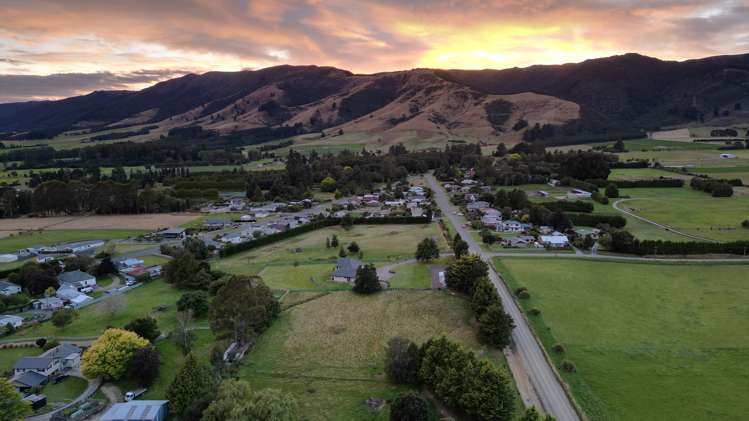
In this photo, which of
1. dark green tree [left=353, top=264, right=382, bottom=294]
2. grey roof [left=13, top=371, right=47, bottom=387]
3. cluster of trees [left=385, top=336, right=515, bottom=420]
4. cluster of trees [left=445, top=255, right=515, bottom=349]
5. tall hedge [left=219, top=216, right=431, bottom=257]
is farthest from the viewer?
tall hedge [left=219, top=216, right=431, bottom=257]

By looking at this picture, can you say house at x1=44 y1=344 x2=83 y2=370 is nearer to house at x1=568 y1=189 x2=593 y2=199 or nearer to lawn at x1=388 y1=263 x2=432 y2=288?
lawn at x1=388 y1=263 x2=432 y2=288

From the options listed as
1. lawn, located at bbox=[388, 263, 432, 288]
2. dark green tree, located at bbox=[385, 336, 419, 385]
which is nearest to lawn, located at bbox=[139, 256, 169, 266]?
lawn, located at bbox=[388, 263, 432, 288]

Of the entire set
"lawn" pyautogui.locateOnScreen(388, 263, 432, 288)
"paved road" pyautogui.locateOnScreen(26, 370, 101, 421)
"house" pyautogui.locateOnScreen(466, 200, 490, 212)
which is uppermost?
"house" pyautogui.locateOnScreen(466, 200, 490, 212)

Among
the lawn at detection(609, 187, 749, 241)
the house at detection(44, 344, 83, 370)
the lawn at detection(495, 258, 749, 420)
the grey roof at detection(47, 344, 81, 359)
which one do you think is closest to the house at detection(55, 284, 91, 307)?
the grey roof at detection(47, 344, 81, 359)

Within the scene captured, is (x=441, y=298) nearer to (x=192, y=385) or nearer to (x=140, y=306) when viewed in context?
(x=192, y=385)

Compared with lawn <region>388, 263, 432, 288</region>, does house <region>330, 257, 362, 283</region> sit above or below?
above

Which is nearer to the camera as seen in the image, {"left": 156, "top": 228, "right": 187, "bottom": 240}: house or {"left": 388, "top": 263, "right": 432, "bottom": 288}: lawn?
{"left": 388, "top": 263, "right": 432, "bottom": 288}: lawn

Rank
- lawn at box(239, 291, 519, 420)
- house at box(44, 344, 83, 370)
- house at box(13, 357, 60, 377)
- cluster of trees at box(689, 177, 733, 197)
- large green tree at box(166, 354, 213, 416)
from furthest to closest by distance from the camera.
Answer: cluster of trees at box(689, 177, 733, 197)
house at box(44, 344, 83, 370)
house at box(13, 357, 60, 377)
lawn at box(239, 291, 519, 420)
large green tree at box(166, 354, 213, 416)
